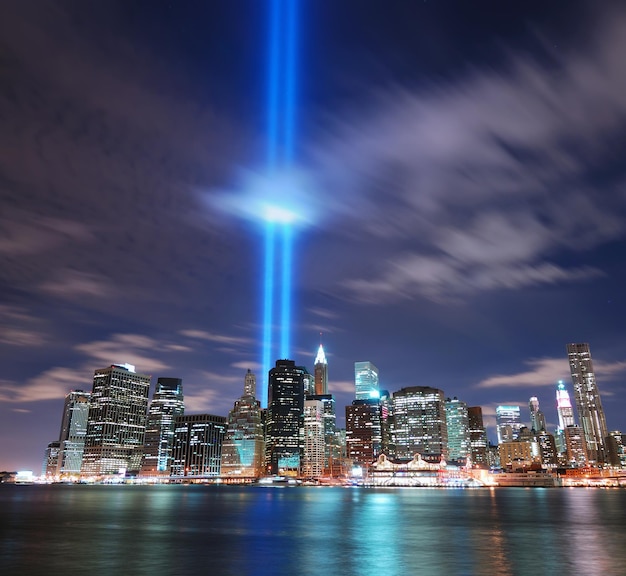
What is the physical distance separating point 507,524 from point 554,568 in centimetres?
4817

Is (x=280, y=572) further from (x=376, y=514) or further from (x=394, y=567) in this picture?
(x=376, y=514)

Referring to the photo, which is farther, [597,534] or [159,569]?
[597,534]

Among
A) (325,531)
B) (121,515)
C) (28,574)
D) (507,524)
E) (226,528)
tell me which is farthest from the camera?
(121,515)

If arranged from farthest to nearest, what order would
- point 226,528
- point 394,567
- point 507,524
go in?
point 507,524 < point 226,528 < point 394,567

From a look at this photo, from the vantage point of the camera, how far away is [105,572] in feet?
152

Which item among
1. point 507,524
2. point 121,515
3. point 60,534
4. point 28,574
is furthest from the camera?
point 121,515

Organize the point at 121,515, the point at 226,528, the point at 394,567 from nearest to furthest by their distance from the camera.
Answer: the point at 394,567, the point at 226,528, the point at 121,515

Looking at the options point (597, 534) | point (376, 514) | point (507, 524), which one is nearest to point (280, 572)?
point (597, 534)

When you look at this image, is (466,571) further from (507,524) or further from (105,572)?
(507,524)

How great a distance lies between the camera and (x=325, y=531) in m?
79.6

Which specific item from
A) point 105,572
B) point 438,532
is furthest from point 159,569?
point 438,532

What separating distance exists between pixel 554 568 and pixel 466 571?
30.4ft

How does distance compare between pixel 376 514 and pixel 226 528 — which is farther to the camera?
pixel 376 514

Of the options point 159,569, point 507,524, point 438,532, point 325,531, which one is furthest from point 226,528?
point 507,524
